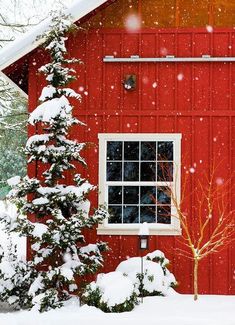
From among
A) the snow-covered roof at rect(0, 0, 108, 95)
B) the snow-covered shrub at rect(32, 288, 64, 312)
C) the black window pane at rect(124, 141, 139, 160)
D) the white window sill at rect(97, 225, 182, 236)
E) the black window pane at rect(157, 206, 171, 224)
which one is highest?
the snow-covered roof at rect(0, 0, 108, 95)

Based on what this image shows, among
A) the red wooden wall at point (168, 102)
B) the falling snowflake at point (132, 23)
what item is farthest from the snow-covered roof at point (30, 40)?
the falling snowflake at point (132, 23)

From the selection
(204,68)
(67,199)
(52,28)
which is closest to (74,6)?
(52,28)

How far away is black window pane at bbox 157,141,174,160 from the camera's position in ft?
37.6

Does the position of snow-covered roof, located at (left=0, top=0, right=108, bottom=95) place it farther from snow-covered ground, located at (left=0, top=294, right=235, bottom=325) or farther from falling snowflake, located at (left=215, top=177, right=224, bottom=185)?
snow-covered ground, located at (left=0, top=294, right=235, bottom=325)

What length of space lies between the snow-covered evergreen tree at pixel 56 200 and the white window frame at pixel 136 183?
0.81m

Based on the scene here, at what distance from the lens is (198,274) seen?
37.0 ft

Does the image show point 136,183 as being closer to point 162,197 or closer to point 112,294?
point 162,197

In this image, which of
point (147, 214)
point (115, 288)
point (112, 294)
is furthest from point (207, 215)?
point (112, 294)

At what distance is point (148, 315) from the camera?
923cm

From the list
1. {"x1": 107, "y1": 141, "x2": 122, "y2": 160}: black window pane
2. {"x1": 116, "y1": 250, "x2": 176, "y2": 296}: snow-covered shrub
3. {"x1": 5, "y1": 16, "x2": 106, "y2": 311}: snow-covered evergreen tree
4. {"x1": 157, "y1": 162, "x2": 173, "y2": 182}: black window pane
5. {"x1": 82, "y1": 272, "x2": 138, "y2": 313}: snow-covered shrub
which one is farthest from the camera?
{"x1": 107, "y1": 141, "x2": 122, "y2": 160}: black window pane

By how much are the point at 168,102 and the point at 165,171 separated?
4.31ft

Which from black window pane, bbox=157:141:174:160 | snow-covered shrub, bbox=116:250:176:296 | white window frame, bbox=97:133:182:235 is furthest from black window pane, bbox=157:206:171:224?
black window pane, bbox=157:141:174:160

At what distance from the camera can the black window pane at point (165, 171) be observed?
1138 centimetres

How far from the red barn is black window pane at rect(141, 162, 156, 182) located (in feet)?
0.06
